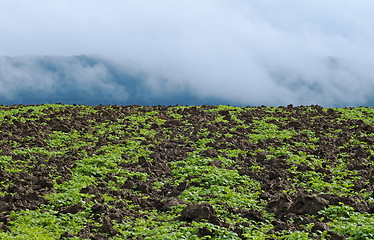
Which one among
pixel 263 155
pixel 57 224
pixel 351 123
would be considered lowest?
pixel 57 224

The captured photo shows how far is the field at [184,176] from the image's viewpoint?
37.4 ft

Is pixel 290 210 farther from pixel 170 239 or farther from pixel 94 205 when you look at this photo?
pixel 94 205

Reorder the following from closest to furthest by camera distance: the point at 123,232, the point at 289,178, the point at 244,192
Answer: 1. the point at 123,232
2. the point at 244,192
3. the point at 289,178

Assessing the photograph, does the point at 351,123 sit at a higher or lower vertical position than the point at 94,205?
higher

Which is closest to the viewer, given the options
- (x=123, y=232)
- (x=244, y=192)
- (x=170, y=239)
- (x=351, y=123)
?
(x=170, y=239)

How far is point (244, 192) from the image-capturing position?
14.6 m

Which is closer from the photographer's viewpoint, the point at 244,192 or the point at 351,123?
the point at 244,192

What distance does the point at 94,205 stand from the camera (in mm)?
12586

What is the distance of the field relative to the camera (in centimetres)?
1141

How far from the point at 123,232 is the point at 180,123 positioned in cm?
1324

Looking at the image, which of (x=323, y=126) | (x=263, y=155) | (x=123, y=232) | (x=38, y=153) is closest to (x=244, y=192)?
(x=263, y=155)

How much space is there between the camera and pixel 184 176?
15.8 meters

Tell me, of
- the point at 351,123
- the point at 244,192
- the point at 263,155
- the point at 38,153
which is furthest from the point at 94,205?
the point at 351,123

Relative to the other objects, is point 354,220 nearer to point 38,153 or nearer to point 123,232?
point 123,232
